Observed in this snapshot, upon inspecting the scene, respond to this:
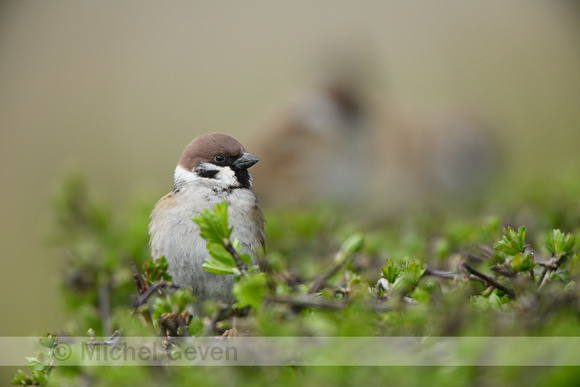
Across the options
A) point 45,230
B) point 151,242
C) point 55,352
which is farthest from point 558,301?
point 45,230

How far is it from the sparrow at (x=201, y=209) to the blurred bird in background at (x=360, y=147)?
368 centimetres

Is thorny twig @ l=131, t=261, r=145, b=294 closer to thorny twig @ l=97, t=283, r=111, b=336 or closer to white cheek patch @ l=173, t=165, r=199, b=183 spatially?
thorny twig @ l=97, t=283, r=111, b=336

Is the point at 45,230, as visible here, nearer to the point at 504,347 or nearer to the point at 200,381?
the point at 200,381

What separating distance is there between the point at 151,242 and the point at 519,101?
10.2m

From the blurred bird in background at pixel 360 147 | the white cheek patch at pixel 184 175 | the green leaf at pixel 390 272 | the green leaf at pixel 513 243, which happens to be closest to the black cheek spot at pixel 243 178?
the white cheek patch at pixel 184 175

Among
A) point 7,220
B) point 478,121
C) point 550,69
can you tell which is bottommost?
point 7,220

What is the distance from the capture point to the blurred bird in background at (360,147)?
7.19 m

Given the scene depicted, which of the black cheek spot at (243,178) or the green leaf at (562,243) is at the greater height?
the black cheek spot at (243,178)

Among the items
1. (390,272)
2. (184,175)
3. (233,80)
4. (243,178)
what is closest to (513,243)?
(390,272)

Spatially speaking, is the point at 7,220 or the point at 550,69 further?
the point at 550,69

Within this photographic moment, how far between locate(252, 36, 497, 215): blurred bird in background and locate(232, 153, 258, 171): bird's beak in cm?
370

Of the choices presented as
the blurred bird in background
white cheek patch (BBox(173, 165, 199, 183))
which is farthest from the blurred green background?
white cheek patch (BBox(173, 165, 199, 183))

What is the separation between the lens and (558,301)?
40.7 inches

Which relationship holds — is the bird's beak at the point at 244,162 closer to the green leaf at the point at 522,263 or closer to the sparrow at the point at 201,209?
the sparrow at the point at 201,209
